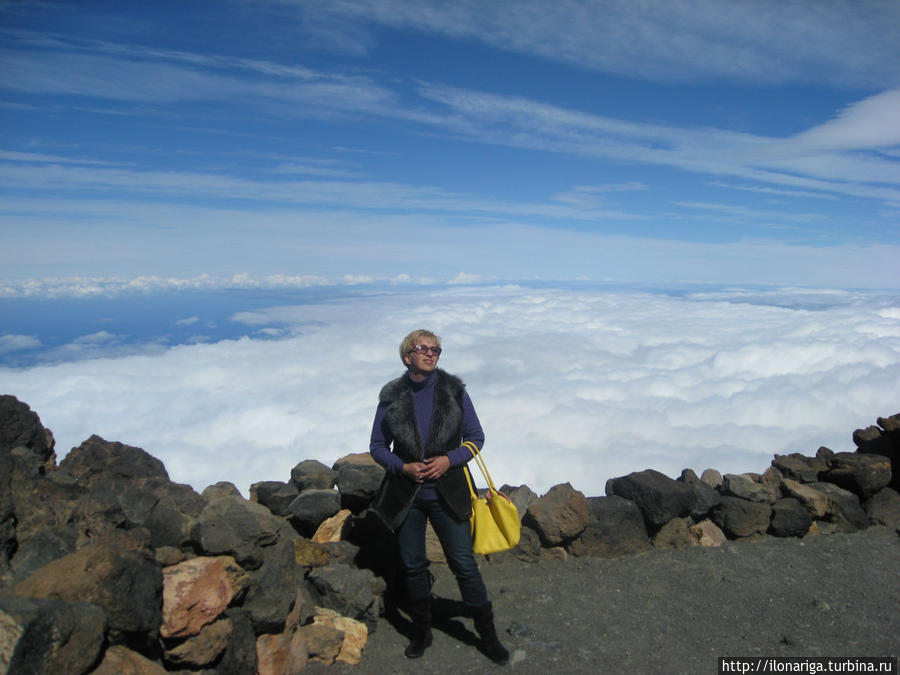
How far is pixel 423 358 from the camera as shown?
4.28m

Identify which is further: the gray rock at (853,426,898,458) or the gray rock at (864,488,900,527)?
the gray rock at (853,426,898,458)

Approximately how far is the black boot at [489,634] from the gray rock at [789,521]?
15.2ft

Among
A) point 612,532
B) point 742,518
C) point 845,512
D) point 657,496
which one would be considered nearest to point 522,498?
point 612,532

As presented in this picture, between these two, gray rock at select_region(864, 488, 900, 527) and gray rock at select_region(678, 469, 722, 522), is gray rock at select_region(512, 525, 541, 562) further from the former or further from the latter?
gray rock at select_region(864, 488, 900, 527)

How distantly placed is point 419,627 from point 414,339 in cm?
231

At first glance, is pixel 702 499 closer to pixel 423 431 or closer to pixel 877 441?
pixel 877 441

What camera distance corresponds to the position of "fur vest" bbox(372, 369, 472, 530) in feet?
14.0

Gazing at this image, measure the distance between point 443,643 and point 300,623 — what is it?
3.84ft

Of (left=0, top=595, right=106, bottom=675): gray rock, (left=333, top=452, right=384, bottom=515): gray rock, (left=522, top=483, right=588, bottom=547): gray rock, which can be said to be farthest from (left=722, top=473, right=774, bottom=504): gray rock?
(left=0, top=595, right=106, bottom=675): gray rock

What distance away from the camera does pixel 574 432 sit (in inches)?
3376

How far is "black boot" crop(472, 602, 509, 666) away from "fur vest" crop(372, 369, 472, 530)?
787 millimetres

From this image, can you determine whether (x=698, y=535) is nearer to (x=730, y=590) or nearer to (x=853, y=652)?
(x=730, y=590)

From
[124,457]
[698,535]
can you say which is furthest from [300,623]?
[698,535]

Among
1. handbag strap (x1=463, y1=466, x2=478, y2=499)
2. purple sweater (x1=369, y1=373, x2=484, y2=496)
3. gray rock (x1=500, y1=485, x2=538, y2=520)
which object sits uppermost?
purple sweater (x1=369, y1=373, x2=484, y2=496)
